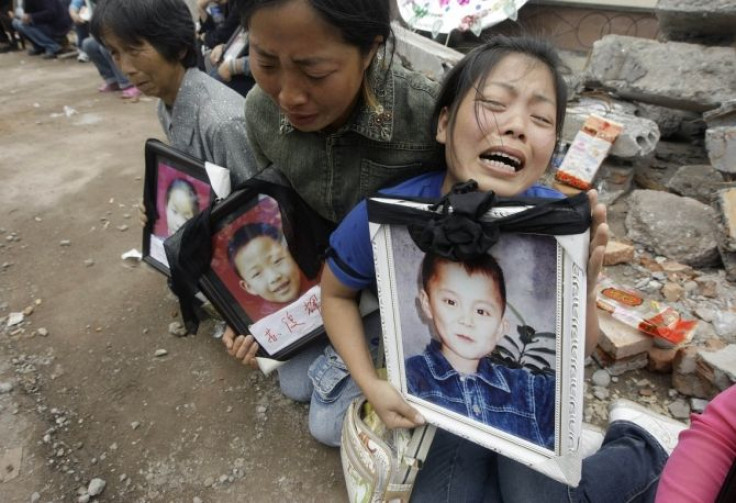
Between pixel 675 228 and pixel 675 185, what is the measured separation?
65cm

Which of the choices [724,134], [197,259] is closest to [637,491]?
[197,259]

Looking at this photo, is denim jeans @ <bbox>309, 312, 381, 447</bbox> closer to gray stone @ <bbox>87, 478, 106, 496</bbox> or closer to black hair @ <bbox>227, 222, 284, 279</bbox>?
black hair @ <bbox>227, 222, 284, 279</bbox>

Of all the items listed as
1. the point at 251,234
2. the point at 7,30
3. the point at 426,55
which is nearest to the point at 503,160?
the point at 251,234

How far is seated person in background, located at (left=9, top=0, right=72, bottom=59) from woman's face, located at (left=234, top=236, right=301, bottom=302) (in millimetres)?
8657

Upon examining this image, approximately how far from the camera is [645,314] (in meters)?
1.96

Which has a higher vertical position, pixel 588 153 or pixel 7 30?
pixel 588 153

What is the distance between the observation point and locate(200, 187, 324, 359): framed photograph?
62.0 inches

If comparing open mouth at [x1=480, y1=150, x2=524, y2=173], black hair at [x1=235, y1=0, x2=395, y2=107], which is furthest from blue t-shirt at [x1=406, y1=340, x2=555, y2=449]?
black hair at [x1=235, y1=0, x2=395, y2=107]

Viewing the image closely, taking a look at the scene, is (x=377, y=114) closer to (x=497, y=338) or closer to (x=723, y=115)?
(x=497, y=338)

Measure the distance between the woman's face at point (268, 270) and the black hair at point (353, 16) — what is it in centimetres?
73

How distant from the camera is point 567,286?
0.85 m

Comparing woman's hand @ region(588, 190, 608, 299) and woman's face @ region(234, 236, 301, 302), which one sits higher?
woman's hand @ region(588, 190, 608, 299)

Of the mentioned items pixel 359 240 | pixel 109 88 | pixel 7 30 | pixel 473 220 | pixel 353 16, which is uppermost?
pixel 353 16

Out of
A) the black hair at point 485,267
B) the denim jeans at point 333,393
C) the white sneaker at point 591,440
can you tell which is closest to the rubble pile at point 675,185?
the white sneaker at point 591,440
